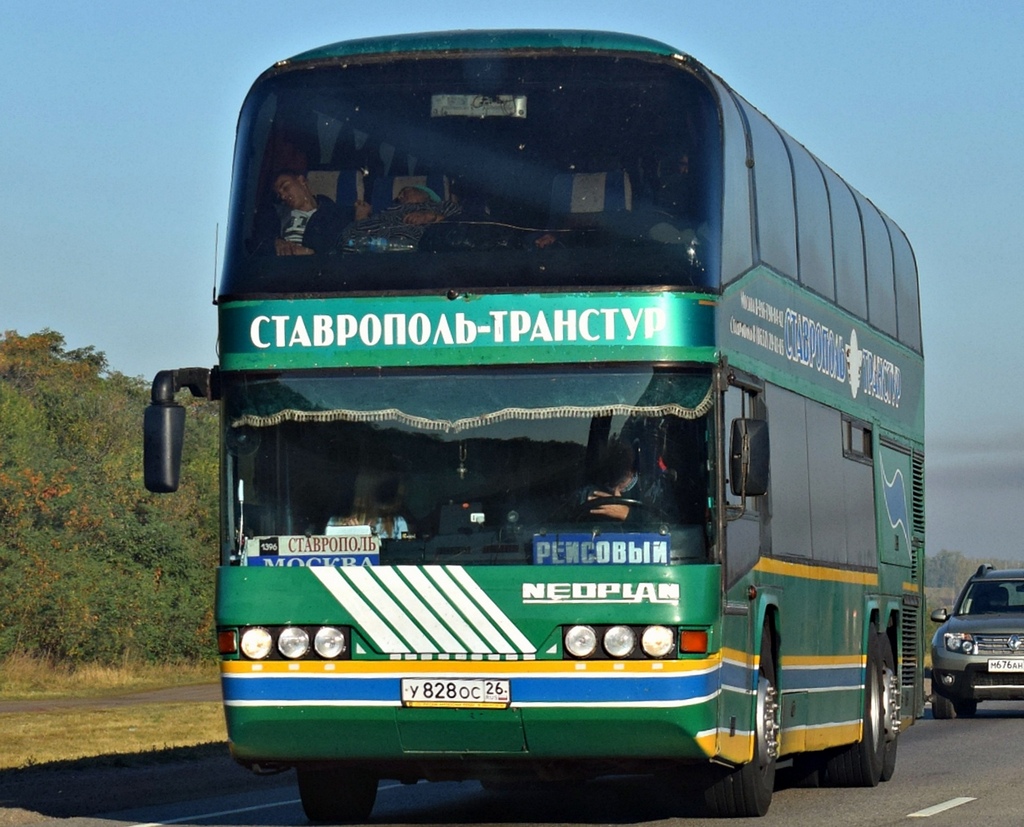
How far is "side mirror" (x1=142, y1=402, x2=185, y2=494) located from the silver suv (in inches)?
648

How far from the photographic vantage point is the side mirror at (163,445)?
1171 centimetres

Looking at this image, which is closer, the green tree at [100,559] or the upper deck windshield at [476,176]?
the upper deck windshield at [476,176]

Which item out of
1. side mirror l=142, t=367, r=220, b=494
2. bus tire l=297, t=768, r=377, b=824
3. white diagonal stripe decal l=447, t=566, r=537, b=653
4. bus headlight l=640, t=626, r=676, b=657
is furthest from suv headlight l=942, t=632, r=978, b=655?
side mirror l=142, t=367, r=220, b=494

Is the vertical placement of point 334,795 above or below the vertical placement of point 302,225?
below

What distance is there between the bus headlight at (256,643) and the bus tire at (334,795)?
5.88ft

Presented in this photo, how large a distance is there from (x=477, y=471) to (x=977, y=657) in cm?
1693

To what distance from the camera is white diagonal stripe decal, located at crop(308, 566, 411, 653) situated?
11.7 meters

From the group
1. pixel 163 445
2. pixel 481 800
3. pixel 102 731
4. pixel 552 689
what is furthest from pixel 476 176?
pixel 102 731

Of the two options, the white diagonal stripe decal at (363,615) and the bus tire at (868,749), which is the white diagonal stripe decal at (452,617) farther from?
the bus tire at (868,749)

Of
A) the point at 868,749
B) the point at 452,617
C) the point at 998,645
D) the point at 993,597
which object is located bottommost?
the point at 868,749

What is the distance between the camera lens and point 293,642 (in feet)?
38.7

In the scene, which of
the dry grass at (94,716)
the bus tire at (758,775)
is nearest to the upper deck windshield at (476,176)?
the bus tire at (758,775)

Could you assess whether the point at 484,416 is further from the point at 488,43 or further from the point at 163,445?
the point at 488,43

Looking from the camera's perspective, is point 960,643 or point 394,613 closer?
point 394,613
